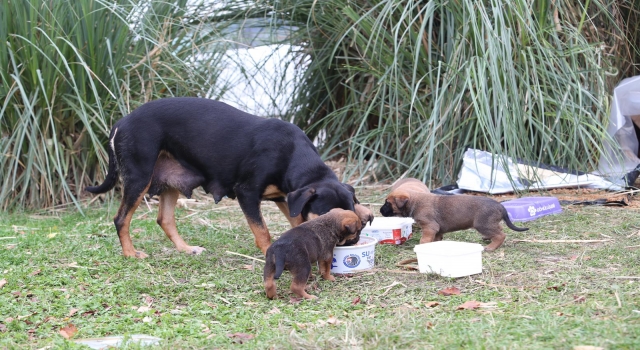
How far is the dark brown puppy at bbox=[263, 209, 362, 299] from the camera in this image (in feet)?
12.7

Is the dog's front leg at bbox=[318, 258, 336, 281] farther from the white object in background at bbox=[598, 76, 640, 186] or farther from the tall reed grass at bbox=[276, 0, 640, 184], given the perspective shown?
the white object in background at bbox=[598, 76, 640, 186]

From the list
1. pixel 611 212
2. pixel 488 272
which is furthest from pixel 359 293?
pixel 611 212

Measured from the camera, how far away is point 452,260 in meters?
4.17

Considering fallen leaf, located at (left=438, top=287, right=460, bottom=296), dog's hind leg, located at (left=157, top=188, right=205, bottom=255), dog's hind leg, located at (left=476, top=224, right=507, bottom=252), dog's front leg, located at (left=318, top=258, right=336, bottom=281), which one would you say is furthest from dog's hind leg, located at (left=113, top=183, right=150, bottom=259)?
dog's hind leg, located at (left=476, top=224, right=507, bottom=252)

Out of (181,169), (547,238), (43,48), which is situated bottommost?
(547,238)

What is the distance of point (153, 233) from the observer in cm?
593

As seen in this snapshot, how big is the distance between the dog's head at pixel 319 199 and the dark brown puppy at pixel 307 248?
20 cm

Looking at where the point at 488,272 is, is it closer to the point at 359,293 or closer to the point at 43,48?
the point at 359,293

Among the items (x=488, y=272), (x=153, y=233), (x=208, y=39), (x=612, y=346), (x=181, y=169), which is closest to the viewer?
(x=612, y=346)

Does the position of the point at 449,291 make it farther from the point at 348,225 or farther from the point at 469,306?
the point at 348,225

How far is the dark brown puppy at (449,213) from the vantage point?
487cm

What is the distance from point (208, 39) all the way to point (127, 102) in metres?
1.91

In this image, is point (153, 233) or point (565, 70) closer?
point (153, 233)

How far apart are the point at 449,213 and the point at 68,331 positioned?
8.71 ft
